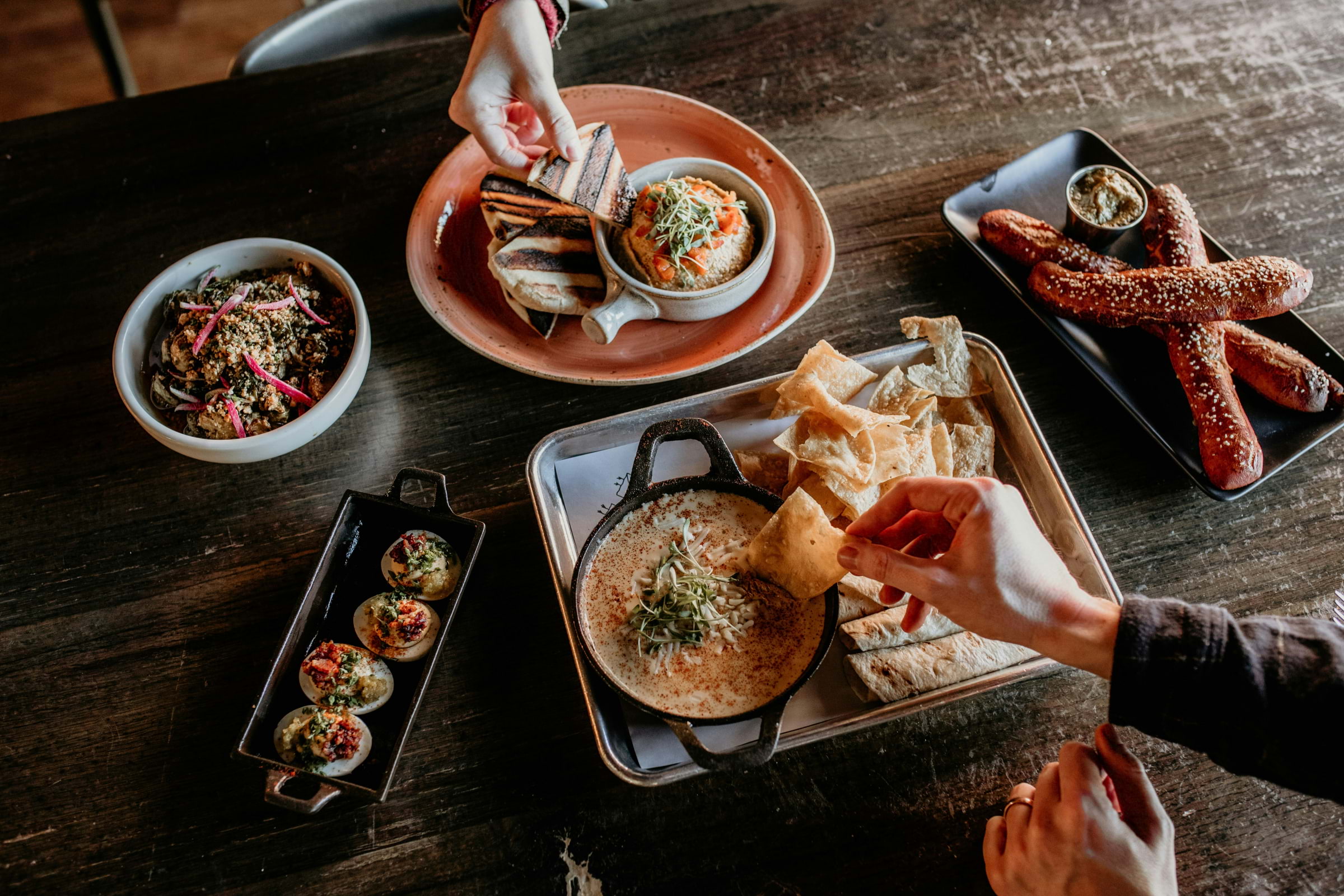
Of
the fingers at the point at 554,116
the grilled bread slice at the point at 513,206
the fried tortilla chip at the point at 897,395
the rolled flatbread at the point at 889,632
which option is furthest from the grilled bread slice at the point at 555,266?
the rolled flatbread at the point at 889,632

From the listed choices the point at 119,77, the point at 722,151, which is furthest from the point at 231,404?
the point at 119,77

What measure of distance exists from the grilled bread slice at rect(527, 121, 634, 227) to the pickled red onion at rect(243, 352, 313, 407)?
24.3 inches

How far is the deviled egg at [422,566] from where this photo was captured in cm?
137

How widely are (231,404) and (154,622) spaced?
0.45 metres

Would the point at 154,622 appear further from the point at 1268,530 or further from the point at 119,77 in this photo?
the point at 119,77

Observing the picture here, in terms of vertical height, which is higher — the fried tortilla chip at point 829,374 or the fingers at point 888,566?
the fried tortilla chip at point 829,374

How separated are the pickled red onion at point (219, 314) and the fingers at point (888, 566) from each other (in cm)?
124

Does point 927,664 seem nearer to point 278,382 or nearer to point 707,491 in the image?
point 707,491

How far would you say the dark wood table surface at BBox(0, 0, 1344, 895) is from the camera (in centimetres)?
133

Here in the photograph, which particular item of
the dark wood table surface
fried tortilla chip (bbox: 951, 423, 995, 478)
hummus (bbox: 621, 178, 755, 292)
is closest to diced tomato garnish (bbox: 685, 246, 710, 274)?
hummus (bbox: 621, 178, 755, 292)

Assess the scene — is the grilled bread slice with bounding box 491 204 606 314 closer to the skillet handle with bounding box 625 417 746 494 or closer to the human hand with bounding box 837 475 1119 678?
the skillet handle with bounding box 625 417 746 494

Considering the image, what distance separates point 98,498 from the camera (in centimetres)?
158

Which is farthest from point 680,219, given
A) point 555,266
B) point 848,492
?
point 848,492

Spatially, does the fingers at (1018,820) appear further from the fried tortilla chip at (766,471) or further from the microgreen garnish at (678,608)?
the fried tortilla chip at (766,471)
